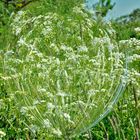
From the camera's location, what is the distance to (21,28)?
22.5 ft

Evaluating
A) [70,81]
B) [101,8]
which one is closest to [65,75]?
[70,81]

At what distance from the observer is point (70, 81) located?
5.71 meters

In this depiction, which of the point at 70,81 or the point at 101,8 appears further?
the point at 101,8

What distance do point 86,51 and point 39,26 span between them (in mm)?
693

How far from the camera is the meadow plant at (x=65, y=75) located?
559 centimetres

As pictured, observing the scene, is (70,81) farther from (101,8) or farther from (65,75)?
(101,8)

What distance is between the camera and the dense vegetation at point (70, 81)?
5.58 meters

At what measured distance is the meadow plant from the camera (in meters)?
5.59

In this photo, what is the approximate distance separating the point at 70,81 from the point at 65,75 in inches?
2.7

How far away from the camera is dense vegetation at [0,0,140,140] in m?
5.58

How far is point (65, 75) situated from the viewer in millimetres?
5695

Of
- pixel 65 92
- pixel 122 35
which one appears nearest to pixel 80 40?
pixel 65 92

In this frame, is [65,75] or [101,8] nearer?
[65,75]

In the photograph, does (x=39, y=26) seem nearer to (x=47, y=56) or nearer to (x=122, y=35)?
(x=47, y=56)
